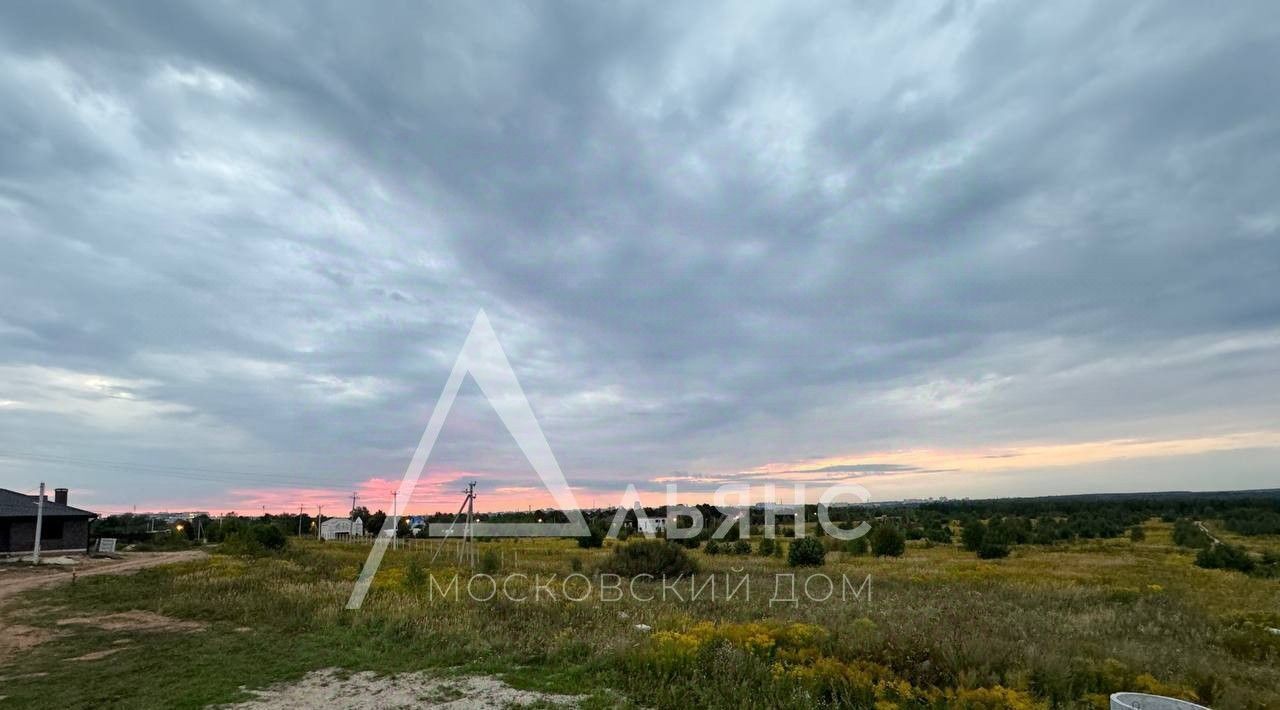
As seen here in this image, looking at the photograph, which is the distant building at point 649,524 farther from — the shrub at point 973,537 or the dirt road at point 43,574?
the dirt road at point 43,574

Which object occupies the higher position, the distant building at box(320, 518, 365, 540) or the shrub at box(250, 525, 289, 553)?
the shrub at box(250, 525, 289, 553)

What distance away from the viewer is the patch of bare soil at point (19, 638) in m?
12.0

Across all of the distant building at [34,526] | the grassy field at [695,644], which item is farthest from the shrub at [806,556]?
the distant building at [34,526]

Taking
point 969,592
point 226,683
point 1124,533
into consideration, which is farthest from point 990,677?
point 1124,533

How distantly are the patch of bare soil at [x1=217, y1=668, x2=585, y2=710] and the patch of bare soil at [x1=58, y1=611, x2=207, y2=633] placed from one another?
6.77m

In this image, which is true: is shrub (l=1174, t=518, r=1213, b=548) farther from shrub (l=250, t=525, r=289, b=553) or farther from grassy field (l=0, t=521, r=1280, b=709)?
shrub (l=250, t=525, r=289, b=553)

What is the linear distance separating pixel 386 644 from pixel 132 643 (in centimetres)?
537

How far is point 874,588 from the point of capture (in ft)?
69.1

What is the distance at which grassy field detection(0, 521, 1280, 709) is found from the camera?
8617 mm

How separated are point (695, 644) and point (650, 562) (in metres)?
15.6

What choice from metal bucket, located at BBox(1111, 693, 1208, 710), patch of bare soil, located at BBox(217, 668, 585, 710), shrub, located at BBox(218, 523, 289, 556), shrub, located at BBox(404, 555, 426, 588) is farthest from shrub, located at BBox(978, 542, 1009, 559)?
shrub, located at BBox(218, 523, 289, 556)

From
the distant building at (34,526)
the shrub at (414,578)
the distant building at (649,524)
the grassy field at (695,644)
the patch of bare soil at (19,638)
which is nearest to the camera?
the grassy field at (695,644)

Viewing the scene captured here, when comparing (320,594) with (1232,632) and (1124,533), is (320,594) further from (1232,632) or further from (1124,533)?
(1124,533)

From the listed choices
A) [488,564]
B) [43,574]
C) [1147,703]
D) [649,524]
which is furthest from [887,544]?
[43,574]
